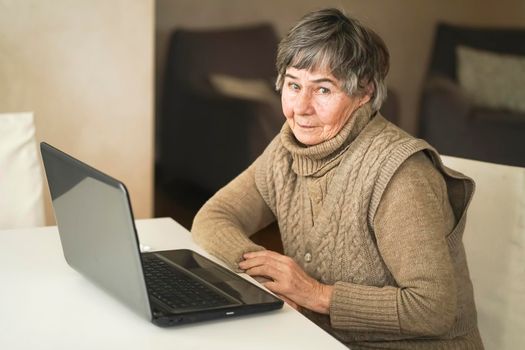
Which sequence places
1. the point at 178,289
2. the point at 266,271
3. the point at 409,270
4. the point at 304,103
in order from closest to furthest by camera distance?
the point at 178,289 < the point at 409,270 < the point at 266,271 < the point at 304,103

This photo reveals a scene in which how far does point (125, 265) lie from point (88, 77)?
76.2 inches

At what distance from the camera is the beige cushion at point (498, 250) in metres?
1.87

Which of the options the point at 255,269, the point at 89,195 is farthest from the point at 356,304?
the point at 89,195

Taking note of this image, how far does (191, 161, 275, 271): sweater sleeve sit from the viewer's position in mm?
1845

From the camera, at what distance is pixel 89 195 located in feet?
4.75

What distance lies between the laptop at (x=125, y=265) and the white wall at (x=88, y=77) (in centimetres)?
158

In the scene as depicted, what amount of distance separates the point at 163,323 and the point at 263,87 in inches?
79.2

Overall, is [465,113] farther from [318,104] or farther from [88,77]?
[88,77]

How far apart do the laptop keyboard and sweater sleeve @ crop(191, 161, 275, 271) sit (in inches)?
7.0

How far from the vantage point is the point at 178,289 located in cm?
155

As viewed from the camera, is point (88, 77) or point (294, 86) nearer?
point (294, 86)

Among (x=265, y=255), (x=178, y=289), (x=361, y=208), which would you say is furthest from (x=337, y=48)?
(x=178, y=289)

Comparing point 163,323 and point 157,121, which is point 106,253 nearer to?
point 163,323

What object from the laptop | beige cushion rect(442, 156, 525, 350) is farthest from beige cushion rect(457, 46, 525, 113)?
the laptop
